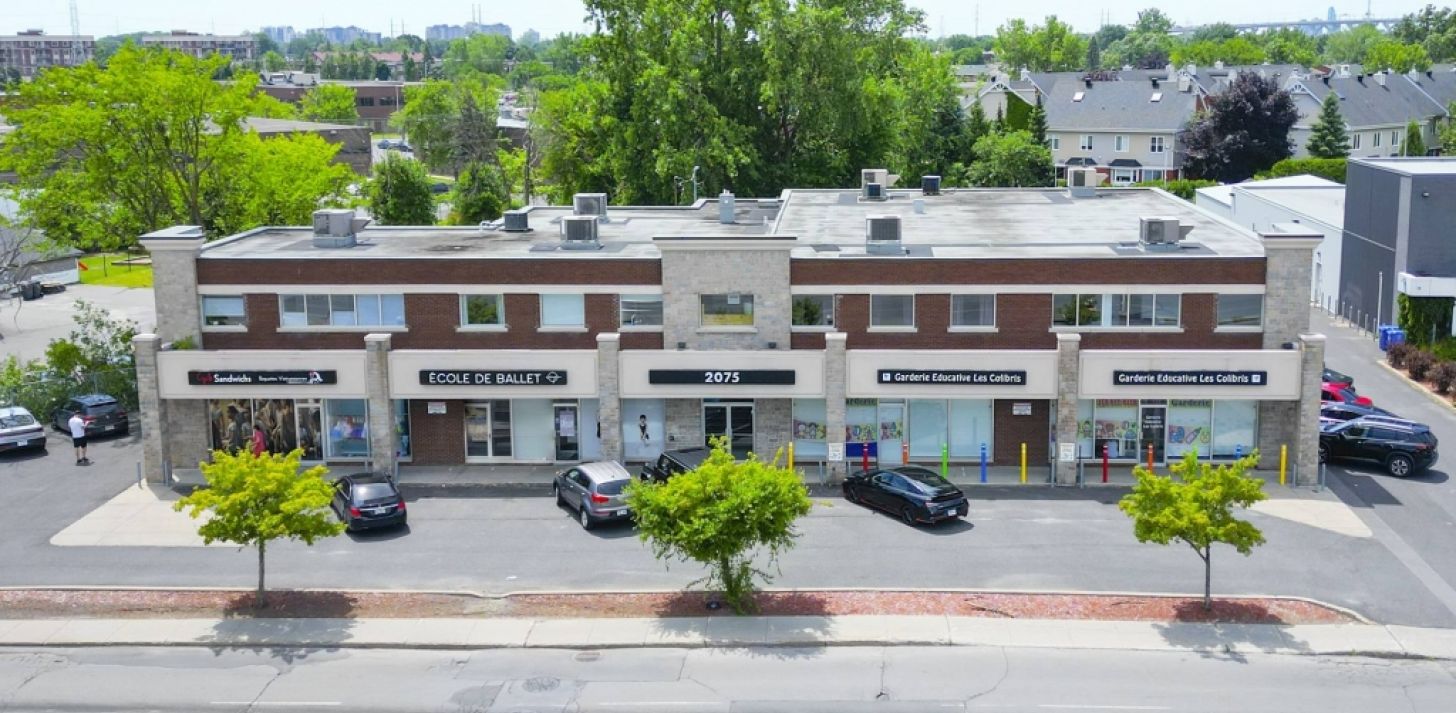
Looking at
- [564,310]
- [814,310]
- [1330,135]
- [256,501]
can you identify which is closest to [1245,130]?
[1330,135]

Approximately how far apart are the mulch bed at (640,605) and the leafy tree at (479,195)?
52.8 meters

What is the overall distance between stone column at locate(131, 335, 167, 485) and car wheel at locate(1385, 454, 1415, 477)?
119 feet

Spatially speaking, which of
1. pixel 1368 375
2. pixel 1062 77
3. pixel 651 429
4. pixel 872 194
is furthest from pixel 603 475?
pixel 1062 77

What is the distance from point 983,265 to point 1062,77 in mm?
92649

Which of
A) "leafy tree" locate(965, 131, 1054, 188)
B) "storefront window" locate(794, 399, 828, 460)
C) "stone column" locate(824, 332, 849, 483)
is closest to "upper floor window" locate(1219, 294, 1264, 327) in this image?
"stone column" locate(824, 332, 849, 483)

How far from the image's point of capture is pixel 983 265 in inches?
1581

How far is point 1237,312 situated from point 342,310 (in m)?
26.6

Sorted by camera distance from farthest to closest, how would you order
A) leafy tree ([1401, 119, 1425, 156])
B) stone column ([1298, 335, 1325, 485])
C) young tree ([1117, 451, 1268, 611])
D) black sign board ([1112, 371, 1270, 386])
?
leafy tree ([1401, 119, 1425, 156]) → black sign board ([1112, 371, 1270, 386]) → stone column ([1298, 335, 1325, 485]) → young tree ([1117, 451, 1268, 611])

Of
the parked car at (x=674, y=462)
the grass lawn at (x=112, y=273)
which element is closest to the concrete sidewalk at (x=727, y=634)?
the parked car at (x=674, y=462)

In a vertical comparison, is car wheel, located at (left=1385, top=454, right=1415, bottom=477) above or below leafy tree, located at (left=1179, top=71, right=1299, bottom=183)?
below

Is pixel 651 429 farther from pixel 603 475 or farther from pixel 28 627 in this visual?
pixel 28 627

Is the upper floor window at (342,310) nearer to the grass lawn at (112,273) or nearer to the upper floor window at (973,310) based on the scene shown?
the upper floor window at (973,310)

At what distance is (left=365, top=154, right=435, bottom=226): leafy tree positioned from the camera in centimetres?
8100

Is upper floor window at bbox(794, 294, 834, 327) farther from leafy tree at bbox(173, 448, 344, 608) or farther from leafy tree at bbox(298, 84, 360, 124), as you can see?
leafy tree at bbox(298, 84, 360, 124)
